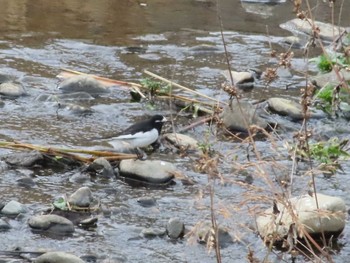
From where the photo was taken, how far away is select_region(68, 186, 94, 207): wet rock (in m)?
6.46

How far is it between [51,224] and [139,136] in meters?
1.64

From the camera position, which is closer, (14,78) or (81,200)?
(81,200)

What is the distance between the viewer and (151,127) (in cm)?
771

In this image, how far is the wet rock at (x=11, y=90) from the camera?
8.96 meters

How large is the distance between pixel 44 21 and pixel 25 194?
19.0 feet

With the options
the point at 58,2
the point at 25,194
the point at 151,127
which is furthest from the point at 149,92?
the point at 58,2

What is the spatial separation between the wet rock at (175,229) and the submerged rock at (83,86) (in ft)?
11.3

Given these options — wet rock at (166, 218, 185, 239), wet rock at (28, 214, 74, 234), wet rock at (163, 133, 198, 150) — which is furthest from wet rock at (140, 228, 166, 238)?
wet rock at (163, 133, 198, 150)

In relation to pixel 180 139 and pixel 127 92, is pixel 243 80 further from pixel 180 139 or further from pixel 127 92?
pixel 180 139

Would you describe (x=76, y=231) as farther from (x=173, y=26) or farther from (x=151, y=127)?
(x=173, y=26)

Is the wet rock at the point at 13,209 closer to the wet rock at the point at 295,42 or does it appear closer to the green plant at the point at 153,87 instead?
the green plant at the point at 153,87

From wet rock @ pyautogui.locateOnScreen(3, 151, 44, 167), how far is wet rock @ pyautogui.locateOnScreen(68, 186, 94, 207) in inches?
32.2

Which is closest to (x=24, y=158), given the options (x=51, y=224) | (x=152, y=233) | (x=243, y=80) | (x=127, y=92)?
(x=51, y=224)

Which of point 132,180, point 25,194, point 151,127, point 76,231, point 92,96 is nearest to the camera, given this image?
point 76,231
